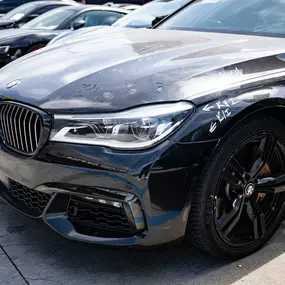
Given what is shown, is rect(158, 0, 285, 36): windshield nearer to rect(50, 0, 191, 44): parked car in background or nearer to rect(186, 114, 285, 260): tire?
rect(186, 114, 285, 260): tire

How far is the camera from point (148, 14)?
6520 mm

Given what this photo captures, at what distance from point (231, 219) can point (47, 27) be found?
6295 millimetres

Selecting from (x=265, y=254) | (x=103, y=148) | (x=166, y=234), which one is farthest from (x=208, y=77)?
(x=265, y=254)

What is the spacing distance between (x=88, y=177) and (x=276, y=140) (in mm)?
1149

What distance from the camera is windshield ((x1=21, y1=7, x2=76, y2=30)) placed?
25.9ft

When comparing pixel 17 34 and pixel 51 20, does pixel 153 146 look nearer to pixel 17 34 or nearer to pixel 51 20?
pixel 17 34

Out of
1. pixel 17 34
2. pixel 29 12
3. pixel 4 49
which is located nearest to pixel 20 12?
pixel 29 12

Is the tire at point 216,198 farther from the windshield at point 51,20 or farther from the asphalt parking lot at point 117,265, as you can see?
the windshield at point 51,20

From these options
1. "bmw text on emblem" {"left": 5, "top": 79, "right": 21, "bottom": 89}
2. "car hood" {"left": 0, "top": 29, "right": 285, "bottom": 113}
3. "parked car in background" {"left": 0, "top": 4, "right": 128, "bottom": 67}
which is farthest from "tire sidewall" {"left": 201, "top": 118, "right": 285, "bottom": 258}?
"parked car in background" {"left": 0, "top": 4, "right": 128, "bottom": 67}

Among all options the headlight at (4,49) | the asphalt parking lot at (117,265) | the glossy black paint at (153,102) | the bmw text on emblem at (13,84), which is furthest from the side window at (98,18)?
the asphalt parking lot at (117,265)

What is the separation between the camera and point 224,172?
7.66 feet

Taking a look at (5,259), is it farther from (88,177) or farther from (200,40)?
(200,40)

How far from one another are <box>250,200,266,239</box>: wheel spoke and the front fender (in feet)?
2.01

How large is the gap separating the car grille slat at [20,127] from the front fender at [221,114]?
2.42ft
